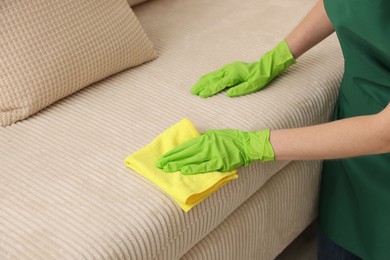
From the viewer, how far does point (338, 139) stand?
1095 millimetres

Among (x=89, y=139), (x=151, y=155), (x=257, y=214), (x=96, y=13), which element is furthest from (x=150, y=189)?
(x=96, y=13)

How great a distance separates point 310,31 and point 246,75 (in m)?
0.21

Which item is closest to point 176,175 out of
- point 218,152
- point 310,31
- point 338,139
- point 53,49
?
point 218,152

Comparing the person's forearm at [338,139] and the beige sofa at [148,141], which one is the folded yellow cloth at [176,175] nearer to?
the beige sofa at [148,141]

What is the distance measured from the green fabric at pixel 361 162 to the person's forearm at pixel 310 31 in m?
0.09

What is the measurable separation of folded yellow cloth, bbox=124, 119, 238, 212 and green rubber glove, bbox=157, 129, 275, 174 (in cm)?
2

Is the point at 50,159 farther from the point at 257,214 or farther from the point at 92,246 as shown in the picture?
the point at 257,214

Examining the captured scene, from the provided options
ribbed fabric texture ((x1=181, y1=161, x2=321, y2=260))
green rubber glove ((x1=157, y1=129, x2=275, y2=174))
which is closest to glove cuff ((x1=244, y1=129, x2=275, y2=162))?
green rubber glove ((x1=157, y1=129, x2=275, y2=174))

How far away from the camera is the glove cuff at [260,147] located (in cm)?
116

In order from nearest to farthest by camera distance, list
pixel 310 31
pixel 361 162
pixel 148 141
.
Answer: pixel 148 141 < pixel 361 162 < pixel 310 31

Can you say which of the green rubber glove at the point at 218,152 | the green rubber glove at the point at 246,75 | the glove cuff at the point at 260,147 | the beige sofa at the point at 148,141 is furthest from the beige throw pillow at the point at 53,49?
the glove cuff at the point at 260,147

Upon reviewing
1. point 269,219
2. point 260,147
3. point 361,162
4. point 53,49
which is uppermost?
point 53,49

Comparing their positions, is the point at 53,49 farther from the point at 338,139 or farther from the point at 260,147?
the point at 338,139

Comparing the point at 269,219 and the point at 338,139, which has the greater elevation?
the point at 338,139
